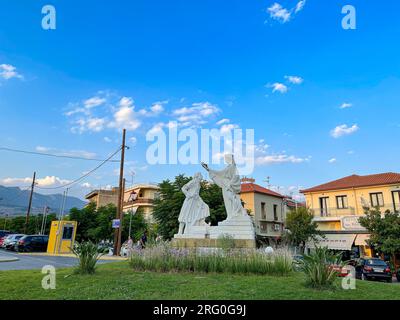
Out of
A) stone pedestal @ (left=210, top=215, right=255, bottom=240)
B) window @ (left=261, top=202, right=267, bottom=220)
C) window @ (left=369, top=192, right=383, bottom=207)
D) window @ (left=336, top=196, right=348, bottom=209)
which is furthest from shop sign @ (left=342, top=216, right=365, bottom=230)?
stone pedestal @ (left=210, top=215, right=255, bottom=240)

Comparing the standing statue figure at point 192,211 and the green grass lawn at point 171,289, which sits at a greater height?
the standing statue figure at point 192,211

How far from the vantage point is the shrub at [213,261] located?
9.20 meters

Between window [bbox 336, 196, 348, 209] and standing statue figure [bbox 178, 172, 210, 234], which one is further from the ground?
window [bbox 336, 196, 348, 209]

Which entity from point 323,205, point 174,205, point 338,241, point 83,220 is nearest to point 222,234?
point 174,205

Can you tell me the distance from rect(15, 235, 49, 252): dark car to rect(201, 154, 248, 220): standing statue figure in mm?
19304

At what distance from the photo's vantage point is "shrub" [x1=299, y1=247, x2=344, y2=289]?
7137 millimetres

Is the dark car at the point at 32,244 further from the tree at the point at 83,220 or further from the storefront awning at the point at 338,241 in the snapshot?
the storefront awning at the point at 338,241

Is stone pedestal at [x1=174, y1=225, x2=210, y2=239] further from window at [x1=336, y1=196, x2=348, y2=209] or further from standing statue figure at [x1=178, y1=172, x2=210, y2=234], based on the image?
window at [x1=336, y1=196, x2=348, y2=209]

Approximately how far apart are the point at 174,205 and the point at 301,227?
49.2ft

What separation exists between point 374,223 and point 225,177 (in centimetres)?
1626

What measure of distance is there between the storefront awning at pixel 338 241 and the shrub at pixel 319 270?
26.3 m

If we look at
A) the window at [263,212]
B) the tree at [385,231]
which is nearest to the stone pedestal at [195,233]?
the tree at [385,231]

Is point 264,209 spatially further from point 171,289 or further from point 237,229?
point 171,289
